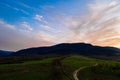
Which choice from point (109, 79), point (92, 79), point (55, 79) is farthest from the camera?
point (109, 79)

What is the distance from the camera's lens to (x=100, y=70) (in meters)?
62.5

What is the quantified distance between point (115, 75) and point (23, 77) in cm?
2627

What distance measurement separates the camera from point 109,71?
62.3m

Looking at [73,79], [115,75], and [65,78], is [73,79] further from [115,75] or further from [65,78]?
[115,75]

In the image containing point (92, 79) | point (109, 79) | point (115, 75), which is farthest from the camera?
point (115, 75)

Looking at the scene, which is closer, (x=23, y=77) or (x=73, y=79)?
(x=73, y=79)

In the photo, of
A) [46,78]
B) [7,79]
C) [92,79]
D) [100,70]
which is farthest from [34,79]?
[100,70]

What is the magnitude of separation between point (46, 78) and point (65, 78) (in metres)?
3.80

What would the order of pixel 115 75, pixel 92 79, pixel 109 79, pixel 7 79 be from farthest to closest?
1. pixel 115 75
2. pixel 109 79
3. pixel 92 79
4. pixel 7 79

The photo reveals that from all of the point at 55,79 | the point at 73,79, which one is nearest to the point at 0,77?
the point at 55,79

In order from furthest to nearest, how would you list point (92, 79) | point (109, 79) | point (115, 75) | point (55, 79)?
point (115, 75) < point (109, 79) < point (92, 79) < point (55, 79)

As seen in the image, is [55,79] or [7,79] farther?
[7,79]

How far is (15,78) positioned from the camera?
146 ft

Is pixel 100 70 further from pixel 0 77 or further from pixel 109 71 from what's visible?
pixel 0 77
